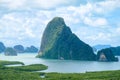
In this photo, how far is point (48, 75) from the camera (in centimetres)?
14200

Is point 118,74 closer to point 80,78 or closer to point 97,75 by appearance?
point 97,75

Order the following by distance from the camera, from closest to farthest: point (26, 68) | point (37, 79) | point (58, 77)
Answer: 1. point (37, 79)
2. point (58, 77)
3. point (26, 68)

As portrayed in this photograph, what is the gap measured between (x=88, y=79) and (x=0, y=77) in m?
34.4

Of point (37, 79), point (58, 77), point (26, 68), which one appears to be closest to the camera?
point (37, 79)

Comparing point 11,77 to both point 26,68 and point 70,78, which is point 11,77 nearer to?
point 70,78

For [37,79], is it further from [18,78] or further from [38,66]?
[38,66]

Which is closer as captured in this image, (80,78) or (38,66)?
(80,78)

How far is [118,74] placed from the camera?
143000 mm

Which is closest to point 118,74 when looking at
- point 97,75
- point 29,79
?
point 97,75

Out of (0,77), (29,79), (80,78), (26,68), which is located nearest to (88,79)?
(80,78)

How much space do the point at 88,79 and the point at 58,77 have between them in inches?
524

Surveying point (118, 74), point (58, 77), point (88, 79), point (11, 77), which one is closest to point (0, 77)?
point (11, 77)

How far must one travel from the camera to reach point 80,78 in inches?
5187

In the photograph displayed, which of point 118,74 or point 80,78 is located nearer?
point 80,78
